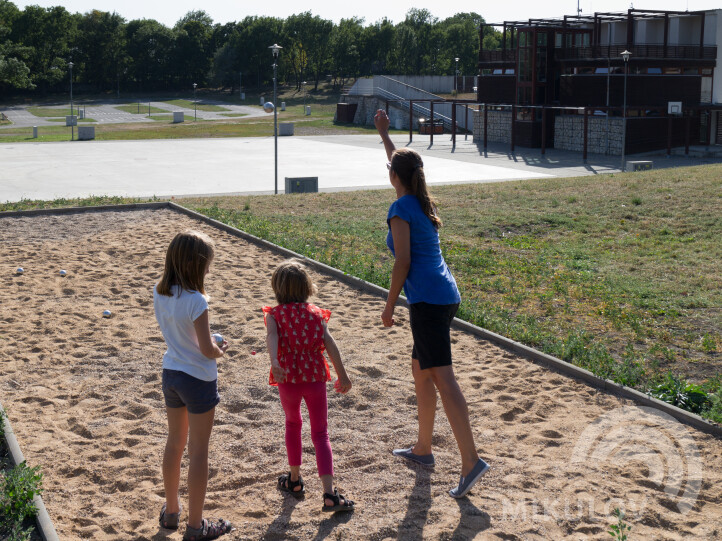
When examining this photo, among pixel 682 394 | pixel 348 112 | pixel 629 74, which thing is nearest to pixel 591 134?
pixel 629 74

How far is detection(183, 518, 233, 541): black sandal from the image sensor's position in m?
4.05

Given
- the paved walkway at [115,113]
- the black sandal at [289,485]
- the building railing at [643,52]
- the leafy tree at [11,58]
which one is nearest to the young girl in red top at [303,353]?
the black sandal at [289,485]

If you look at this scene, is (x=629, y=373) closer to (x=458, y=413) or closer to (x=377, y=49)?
(x=458, y=413)

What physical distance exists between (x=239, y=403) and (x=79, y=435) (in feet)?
3.88

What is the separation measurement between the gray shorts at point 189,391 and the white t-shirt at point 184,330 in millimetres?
30

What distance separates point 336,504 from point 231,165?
80.3ft

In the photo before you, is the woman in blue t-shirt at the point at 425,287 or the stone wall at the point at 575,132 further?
the stone wall at the point at 575,132

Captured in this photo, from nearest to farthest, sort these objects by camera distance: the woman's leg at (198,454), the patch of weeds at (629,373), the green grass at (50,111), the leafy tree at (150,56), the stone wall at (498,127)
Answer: the woman's leg at (198,454) → the patch of weeds at (629,373) → the stone wall at (498,127) → the green grass at (50,111) → the leafy tree at (150,56)

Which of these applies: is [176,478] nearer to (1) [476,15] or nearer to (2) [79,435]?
(2) [79,435]

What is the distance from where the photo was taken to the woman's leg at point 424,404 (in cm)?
471

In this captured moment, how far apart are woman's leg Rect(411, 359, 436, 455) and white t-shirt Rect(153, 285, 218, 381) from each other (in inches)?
52.0

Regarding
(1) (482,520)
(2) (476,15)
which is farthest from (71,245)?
(2) (476,15)

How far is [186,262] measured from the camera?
384 cm

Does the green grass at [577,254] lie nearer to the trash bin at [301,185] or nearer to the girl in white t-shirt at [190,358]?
the trash bin at [301,185]
